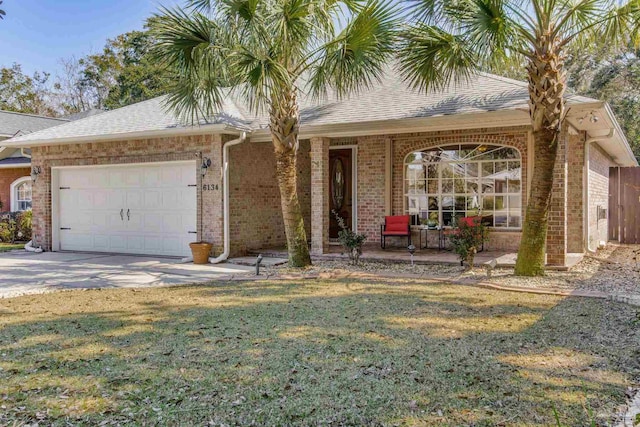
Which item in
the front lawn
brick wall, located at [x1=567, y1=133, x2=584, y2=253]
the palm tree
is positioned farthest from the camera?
brick wall, located at [x1=567, y1=133, x2=584, y2=253]

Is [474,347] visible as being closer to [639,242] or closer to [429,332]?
[429,332]

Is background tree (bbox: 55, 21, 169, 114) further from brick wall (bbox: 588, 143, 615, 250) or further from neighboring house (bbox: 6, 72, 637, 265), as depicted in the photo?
brick wall (bbox: 588, 143, 615, 250)

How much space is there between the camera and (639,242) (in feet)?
50.9

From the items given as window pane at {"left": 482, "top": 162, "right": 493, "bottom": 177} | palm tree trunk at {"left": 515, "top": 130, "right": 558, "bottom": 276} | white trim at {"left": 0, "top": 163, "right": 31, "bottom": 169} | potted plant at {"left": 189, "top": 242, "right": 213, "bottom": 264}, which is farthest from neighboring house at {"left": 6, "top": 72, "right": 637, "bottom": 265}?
white trim at {"left": 0, "top": 163, "right": 31, "bottom": 169}

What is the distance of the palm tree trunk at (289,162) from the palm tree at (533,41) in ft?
7.90

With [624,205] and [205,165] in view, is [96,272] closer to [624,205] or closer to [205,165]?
[205,165]

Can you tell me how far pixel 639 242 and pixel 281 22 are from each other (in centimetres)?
1364

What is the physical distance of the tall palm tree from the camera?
26.1 feet

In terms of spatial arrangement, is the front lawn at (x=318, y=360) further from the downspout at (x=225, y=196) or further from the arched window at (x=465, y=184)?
A: the arched window at (x=465, y=184)

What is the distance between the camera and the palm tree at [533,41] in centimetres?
751

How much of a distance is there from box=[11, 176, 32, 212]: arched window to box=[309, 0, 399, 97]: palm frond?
1519 cm

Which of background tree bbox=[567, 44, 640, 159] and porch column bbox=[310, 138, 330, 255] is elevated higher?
background tree bbox=[567, 44, 640, 159]

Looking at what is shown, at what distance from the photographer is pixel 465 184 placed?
12094mm

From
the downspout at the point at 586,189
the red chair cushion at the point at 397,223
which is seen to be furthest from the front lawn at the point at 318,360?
the downspout at the point at 586,189
